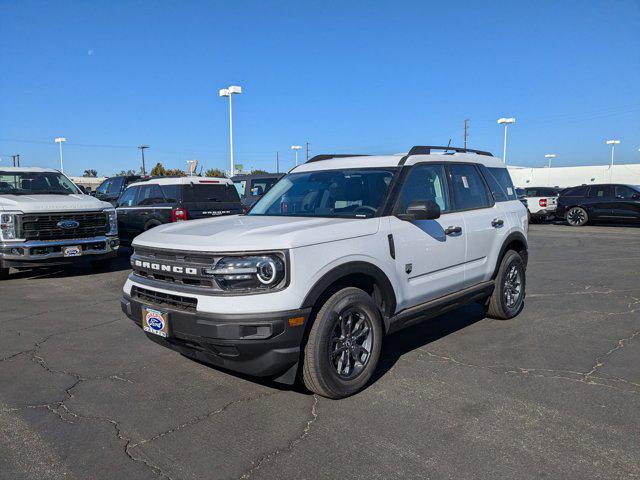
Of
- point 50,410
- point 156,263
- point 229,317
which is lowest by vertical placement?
point 50,410

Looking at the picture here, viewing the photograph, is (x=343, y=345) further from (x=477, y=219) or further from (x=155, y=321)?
(x=477, y=219)

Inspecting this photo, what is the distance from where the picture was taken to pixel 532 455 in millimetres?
3014

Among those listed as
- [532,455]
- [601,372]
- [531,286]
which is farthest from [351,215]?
[531,286]

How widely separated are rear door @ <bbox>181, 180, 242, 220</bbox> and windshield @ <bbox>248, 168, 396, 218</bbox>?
229 inches

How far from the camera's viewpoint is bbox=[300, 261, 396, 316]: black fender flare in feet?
11.7

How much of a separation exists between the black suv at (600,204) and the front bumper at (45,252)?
61.4ft

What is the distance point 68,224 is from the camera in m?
8.96

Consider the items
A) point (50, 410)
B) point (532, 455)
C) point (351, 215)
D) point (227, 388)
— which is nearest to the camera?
point (532, 455)

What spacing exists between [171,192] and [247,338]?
27.3 feet

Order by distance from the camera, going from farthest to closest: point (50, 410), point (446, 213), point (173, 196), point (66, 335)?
1. point (173, 196)
2. point (66, 335)
3. point (446, 213)
4. point (50, 410)

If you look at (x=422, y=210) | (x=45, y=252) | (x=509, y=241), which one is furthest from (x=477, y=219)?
(x=45, y=252)

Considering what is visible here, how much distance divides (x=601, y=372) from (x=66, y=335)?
5.46 m

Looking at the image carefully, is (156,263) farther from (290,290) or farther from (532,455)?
(532,455)

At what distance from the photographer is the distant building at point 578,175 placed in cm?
5147
